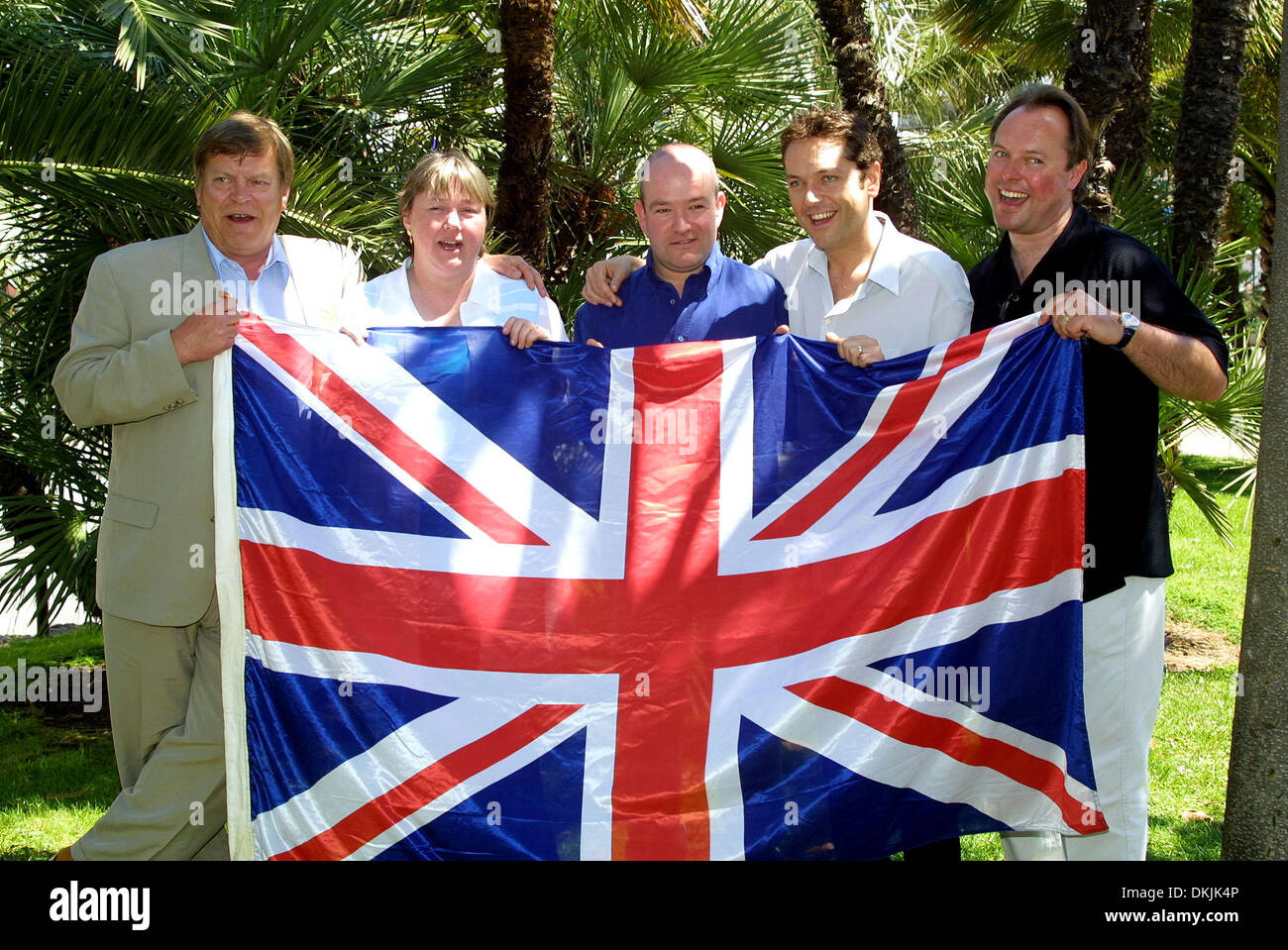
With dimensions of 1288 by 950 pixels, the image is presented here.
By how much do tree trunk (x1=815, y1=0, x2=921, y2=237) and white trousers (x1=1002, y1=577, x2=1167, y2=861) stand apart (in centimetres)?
311

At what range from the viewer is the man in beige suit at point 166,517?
347 centimetres

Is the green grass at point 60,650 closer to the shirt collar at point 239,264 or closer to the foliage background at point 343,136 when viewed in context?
A: the foliage background at point 343,136

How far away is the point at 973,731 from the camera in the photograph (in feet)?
11.0

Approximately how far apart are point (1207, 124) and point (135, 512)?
269 inches

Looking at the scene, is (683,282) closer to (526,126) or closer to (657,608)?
(657,608)

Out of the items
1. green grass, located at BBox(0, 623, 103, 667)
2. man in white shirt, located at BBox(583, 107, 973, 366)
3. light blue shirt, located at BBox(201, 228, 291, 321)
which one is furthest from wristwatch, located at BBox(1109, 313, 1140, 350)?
green grass, located at BBox(0, 623, 103, 667)

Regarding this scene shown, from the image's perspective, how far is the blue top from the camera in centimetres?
387

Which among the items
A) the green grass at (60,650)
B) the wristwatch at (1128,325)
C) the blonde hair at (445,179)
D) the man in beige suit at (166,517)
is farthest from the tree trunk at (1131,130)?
the green grass at (60,650)

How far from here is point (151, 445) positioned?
11.5ft

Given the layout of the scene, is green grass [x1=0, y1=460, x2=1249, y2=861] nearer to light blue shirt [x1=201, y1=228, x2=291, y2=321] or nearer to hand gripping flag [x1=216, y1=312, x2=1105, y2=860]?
hand gripping flag [x1=216, y1=312, x2=1105, y2=860]

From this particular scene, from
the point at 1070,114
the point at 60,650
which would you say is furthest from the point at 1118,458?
the point at 60,650

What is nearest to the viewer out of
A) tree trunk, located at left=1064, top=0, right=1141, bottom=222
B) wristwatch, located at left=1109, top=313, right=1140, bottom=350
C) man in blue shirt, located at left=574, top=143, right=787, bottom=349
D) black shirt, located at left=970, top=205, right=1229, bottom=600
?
wristwatch, located at left=1109, top=313, right=1140, bottom=350
